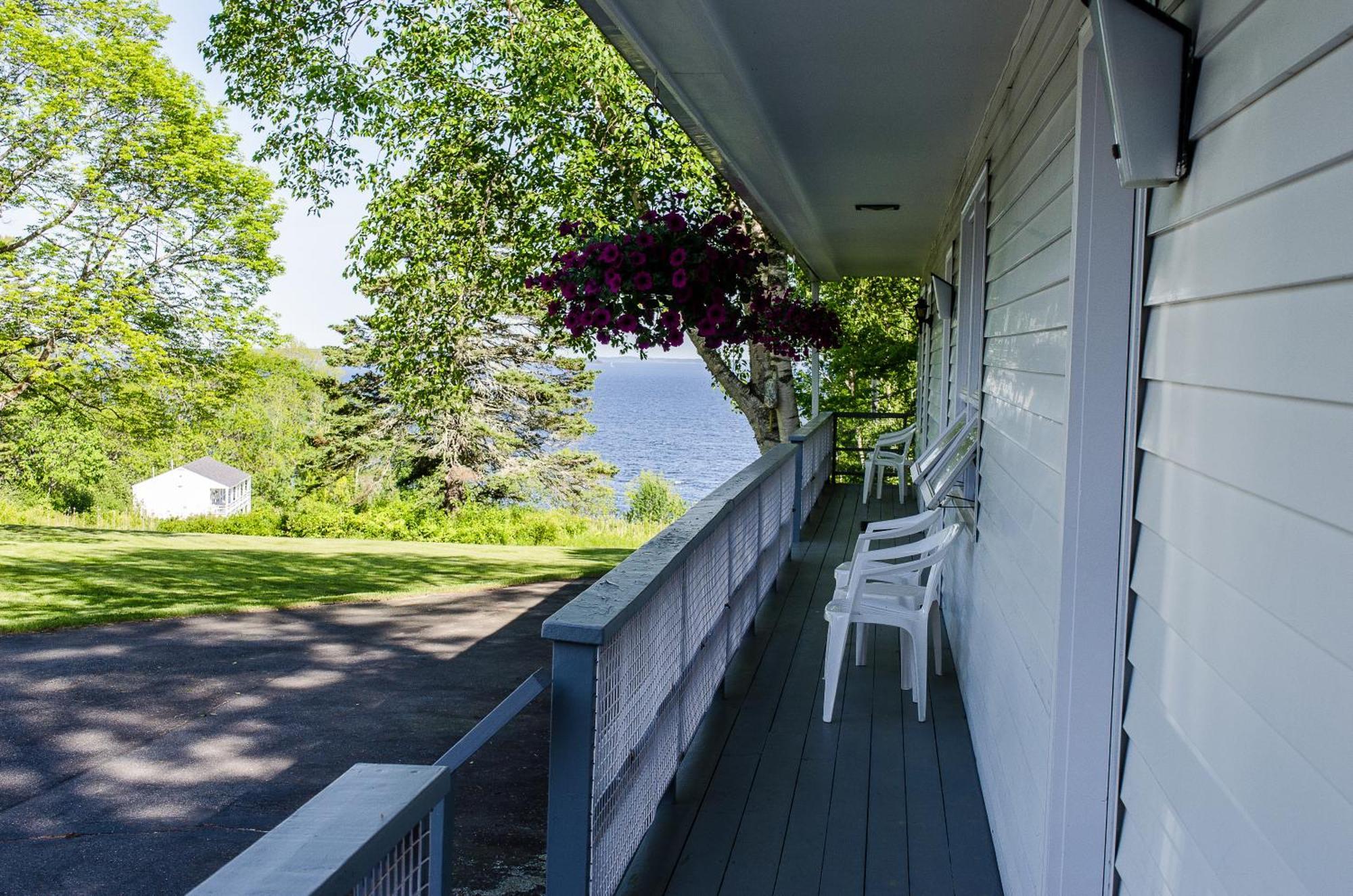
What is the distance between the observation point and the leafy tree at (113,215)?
1562 centimetres

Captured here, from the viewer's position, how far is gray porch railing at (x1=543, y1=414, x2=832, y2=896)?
2291 millimetres

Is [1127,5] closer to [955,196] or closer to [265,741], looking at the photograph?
[265,741]

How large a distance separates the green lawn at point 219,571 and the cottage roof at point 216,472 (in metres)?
23.1

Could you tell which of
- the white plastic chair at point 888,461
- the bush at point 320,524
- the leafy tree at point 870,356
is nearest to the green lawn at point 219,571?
the white plastic chair at point 888,461

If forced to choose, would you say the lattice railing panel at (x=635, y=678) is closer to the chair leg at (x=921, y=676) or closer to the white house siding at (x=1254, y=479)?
the white house siding at (x=1254, y=479)

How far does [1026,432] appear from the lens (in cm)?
307

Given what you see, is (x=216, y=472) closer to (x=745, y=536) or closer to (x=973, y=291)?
(x=745, y=536)

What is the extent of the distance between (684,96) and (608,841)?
2.53 metres

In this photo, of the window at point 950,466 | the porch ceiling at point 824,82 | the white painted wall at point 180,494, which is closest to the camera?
the porch ceiling at point 824,82

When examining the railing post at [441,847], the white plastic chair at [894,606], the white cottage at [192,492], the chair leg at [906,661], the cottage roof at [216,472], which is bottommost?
the white cottage at [192,492]

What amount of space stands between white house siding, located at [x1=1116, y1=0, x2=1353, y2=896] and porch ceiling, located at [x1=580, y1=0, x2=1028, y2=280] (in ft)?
4.91

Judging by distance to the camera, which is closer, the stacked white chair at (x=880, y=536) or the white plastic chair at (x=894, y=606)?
the white plastic chair at (x=894, y=606)

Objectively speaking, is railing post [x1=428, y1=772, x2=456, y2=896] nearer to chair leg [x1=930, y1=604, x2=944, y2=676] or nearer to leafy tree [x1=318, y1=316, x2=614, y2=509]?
chair leg [x1=930, y1=604, x2=944, y2=676]

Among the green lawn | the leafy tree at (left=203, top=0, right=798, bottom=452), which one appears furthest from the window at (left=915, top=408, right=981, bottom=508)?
the leafy tree at (left=203, top=0, right=798, bottom=452)
